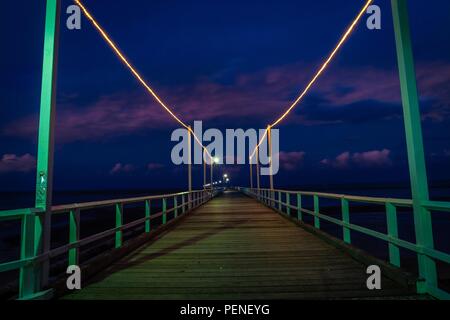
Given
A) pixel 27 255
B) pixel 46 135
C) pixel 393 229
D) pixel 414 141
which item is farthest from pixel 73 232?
pixel 414 141

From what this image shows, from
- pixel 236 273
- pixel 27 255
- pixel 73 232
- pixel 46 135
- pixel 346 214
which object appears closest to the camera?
pixel 27 255

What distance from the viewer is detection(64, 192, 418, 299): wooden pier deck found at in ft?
12.7

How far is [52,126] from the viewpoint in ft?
13.2

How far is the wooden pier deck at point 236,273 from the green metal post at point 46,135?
2.61ft

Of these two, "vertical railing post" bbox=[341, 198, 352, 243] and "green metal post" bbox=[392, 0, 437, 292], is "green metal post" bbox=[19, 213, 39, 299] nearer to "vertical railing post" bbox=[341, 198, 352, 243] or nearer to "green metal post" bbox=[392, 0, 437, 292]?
"green metal post" bbox=[392, 0, 437, 292]

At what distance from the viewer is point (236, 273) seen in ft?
15.8

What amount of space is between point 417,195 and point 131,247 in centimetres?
522

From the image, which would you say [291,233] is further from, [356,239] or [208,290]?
[356,239]

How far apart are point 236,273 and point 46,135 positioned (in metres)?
3.29

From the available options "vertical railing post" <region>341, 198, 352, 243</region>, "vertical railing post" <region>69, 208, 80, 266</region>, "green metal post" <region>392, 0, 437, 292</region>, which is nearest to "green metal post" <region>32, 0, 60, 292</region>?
"vertical railing post" <region>69, 208, 80, 266</region>

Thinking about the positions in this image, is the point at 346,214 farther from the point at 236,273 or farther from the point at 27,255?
the point at 27,255
